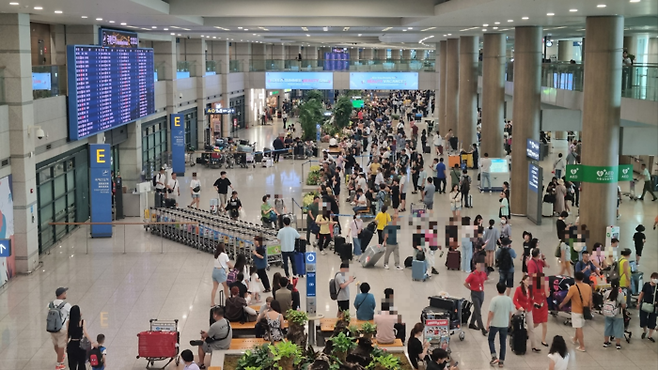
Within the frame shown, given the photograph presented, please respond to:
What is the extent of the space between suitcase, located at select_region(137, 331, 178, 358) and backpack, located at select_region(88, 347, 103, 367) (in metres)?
0.85

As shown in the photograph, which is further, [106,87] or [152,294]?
[106,87]

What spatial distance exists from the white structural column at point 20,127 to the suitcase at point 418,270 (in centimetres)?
814

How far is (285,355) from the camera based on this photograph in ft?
31.8

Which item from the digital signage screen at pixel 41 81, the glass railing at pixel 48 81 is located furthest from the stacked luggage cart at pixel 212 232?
the digital signage screen at pixel 41 81

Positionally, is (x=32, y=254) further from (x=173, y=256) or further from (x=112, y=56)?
(x=112, y=56)

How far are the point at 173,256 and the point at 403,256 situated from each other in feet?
17.3

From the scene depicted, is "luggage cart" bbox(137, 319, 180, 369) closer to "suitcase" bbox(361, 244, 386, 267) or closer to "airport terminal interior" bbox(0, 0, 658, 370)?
"airport terminal interior" bbox(0, 0, 658, 370)

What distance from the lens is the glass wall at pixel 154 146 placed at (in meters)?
30.3

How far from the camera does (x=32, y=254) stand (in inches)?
715

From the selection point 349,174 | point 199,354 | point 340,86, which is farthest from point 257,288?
point 340,86

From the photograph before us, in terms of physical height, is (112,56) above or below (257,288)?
above

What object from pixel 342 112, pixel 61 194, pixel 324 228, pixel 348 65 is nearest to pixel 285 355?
pixel 324 228

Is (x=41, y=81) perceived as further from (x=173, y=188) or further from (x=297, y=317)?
(x=297, y=317)

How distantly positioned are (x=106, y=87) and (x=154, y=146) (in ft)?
29.2
